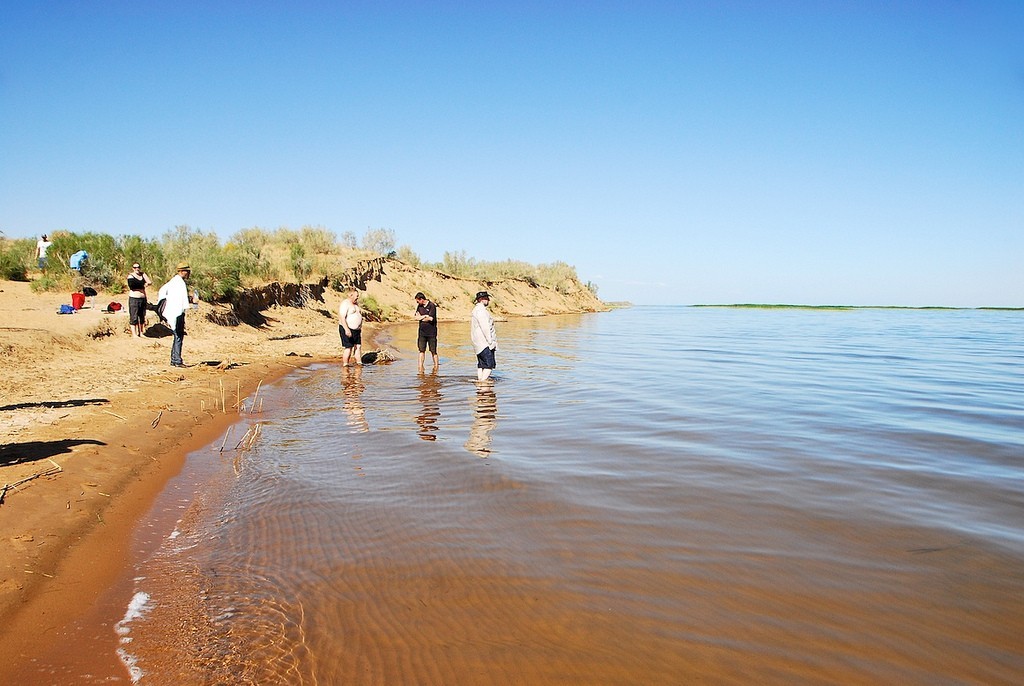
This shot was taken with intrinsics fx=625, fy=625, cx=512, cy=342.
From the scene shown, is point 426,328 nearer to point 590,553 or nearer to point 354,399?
point 354,399

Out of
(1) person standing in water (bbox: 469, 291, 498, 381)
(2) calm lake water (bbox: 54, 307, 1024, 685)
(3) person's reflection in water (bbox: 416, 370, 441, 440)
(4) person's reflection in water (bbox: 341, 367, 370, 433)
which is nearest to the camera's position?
(2) calm lake water (bbox: 54, 307, 1024, 685)

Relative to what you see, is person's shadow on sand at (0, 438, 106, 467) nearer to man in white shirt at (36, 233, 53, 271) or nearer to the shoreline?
the shoreline

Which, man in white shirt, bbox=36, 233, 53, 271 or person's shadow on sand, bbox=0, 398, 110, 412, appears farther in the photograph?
man in white shirt, bbox=36, 233, 53, 271

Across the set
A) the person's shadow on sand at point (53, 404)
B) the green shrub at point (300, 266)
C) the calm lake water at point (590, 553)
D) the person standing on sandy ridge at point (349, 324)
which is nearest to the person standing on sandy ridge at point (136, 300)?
the person standing on sandy ridge at point (349, 324)

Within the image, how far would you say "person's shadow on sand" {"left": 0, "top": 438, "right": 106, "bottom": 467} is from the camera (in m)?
5.21

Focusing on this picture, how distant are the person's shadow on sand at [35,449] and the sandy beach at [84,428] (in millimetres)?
14

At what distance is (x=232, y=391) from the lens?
10.5 meters

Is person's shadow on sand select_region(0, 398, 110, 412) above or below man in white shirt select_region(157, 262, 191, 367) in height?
below

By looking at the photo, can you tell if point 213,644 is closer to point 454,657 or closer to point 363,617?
point 363,617

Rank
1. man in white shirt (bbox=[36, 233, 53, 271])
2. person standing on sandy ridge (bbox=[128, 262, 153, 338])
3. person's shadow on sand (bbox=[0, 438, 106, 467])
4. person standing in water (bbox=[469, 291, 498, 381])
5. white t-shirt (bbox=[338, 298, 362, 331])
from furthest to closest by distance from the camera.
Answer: man in white shirt (bbox=[36, 233, 53, 271]), white t-shirt (bbox=[338, 298, 362, 331]), person standing on sandy ridge (bbox=[128, 262, 153, 338]), person standing in water (bbox=[469, 291, 498, 381]), person's shadow on sand (bbox=[0, 438, 106, 467])

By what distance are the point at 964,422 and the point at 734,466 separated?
4.71 metres

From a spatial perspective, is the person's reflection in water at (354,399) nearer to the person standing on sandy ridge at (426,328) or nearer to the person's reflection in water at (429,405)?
the person's reflection in water at (429,405)

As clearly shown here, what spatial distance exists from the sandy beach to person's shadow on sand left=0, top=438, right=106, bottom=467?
1cm

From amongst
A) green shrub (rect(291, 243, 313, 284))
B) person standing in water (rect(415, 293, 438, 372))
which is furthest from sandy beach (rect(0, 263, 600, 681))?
green shrub (rect(291, 243, 313, 284))
